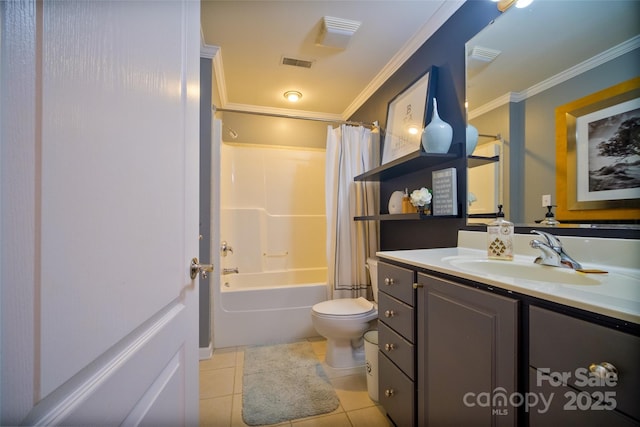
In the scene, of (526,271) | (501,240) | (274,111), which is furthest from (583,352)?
(274,111)

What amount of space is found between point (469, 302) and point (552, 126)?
88 centimetres

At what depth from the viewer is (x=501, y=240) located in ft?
3.76

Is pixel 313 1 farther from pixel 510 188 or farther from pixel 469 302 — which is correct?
pixel 469 302

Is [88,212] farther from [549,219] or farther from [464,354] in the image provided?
[549,219]

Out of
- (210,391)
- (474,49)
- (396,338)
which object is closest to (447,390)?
(396,338)

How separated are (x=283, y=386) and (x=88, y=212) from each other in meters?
1.68

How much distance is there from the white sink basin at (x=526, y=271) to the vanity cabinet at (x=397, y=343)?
250 millimetres

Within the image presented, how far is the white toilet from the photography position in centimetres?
175

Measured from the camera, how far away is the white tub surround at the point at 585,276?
0.54m

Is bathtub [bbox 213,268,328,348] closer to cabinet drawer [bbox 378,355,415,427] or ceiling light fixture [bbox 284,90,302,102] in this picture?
cabinet drawer [bbox 378,355,415,427]

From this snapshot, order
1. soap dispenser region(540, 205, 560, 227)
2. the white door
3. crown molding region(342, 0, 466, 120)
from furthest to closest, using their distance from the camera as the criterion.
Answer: crown molding region(342, 0, 466, 120), soap dispenser region(540, 205, 560, 227), the white door

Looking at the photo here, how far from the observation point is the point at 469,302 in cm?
82

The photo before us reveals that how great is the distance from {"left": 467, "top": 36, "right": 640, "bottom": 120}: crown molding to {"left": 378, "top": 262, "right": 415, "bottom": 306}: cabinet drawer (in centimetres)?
98

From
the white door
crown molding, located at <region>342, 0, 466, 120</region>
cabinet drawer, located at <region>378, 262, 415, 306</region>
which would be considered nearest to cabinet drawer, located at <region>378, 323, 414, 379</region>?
cabinet drawer, located at <region>378, 262, 415, 306</region>
